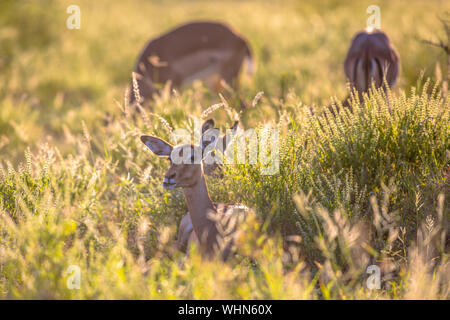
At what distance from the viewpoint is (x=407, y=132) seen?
3.58 metres

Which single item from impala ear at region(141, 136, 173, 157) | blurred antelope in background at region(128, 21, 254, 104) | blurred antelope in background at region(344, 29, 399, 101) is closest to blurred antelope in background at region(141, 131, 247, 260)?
impala ear at region(141, 136, 173, 157)

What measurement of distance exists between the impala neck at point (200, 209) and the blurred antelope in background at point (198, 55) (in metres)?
4.06

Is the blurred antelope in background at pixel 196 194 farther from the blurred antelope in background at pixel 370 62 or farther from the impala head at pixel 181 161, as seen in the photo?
the blurred antelope in background at pixel 370 62

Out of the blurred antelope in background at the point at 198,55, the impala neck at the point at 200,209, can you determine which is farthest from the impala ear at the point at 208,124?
the blurred antelope in background at the point at 198,55

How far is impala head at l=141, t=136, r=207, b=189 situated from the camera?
3238 millimetres

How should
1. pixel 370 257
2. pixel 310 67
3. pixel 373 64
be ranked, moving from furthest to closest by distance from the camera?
pixel 310 67 → pixel 373 64 → pixel 370 257

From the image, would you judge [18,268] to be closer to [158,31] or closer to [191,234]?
[191,234]

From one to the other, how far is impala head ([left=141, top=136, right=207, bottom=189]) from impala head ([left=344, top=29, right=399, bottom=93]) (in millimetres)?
2156

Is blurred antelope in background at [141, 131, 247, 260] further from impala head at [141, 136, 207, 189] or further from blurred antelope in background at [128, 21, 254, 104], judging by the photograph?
blurred antelope in background at [128, 21, 254, 104]

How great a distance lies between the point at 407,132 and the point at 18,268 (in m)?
2.62

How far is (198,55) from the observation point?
7.81 metres

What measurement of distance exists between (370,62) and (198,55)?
3393 millimetres
